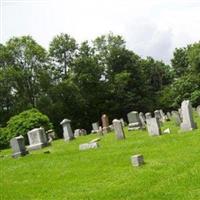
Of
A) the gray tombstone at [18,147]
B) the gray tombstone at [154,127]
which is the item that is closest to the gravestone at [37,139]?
the gray tombstone at [18,147]

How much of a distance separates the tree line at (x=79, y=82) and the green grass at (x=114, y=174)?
32.5 meters

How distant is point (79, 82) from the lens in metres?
58.9

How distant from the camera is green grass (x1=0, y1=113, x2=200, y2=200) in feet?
35.2

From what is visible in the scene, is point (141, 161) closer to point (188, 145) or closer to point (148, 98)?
point (188, 145)

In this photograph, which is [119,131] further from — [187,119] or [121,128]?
[187,119]

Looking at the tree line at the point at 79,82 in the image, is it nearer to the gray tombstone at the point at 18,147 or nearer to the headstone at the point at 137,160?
the gray tombstone at the point at 18,147

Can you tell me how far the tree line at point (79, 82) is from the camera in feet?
171

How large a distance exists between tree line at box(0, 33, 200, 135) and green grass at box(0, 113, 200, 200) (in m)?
32.5

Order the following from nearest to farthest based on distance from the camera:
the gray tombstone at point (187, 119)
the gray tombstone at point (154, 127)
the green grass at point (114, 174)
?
1. the green grass at point (114, 174)
2. the gray tombstone at point (187, 119)
3. the gray tombstone at point (154, 127)

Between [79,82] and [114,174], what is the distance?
4581 cm

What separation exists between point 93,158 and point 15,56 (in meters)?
37.2

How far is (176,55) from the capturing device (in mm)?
78688

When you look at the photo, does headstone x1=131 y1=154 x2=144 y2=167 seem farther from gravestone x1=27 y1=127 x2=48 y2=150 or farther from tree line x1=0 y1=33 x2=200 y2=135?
tree line x1=0 y1=33 x2=200 y2=135

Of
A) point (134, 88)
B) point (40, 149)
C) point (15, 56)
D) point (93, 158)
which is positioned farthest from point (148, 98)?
point (93, 158)
